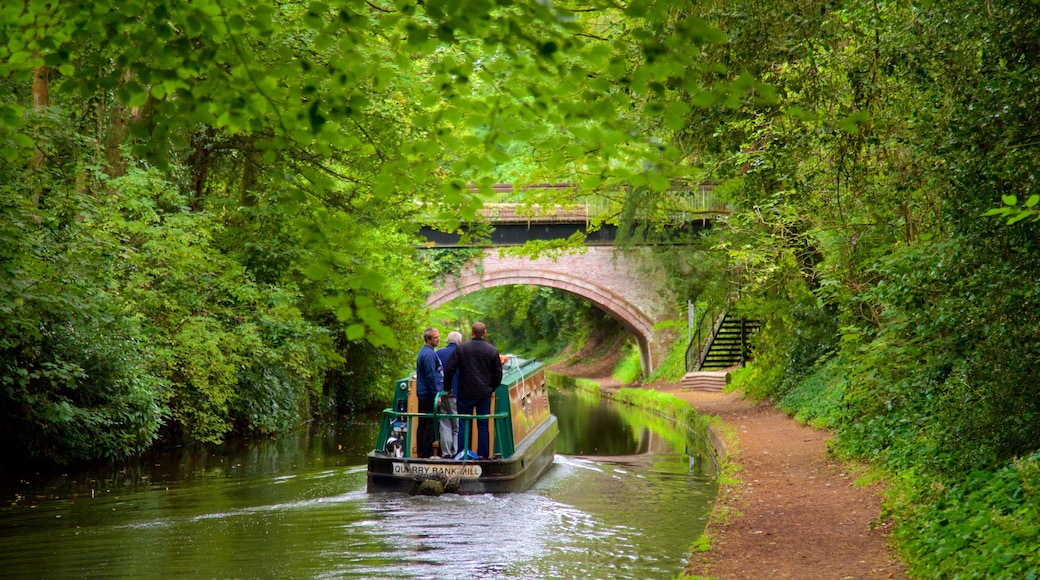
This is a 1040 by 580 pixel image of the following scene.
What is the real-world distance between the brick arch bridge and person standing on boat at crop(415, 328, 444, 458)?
636 inches

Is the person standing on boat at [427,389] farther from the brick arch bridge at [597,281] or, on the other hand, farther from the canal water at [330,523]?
the brick arch bridge at [597,281]

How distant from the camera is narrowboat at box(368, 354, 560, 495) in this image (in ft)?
30.1

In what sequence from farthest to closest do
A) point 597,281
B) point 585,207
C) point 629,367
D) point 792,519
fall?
point 629,367, point 597,281, point 585,207, point 792,519

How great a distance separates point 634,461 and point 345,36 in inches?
376

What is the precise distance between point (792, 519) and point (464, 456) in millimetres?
3291

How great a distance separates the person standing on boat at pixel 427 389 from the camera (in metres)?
9.57

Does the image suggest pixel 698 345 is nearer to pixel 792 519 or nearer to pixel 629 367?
pixel 629 367

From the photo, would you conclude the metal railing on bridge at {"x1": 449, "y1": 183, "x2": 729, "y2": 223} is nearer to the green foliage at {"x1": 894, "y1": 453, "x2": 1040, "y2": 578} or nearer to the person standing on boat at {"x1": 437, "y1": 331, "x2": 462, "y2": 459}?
the person standing on boat at {"x1": 437, "y1": 331, "x2": 462, "y2": 459}

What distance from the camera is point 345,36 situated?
4094 mm

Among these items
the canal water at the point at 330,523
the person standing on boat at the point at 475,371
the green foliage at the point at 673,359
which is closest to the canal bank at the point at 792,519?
the canal water at the point at 330,523

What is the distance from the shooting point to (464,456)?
30.9 feet

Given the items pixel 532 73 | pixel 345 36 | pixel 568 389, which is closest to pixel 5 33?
pixel 345 36

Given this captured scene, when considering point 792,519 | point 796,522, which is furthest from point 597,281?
point 796,522

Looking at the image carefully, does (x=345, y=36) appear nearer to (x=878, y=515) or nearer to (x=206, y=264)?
(x=878, y=515)
